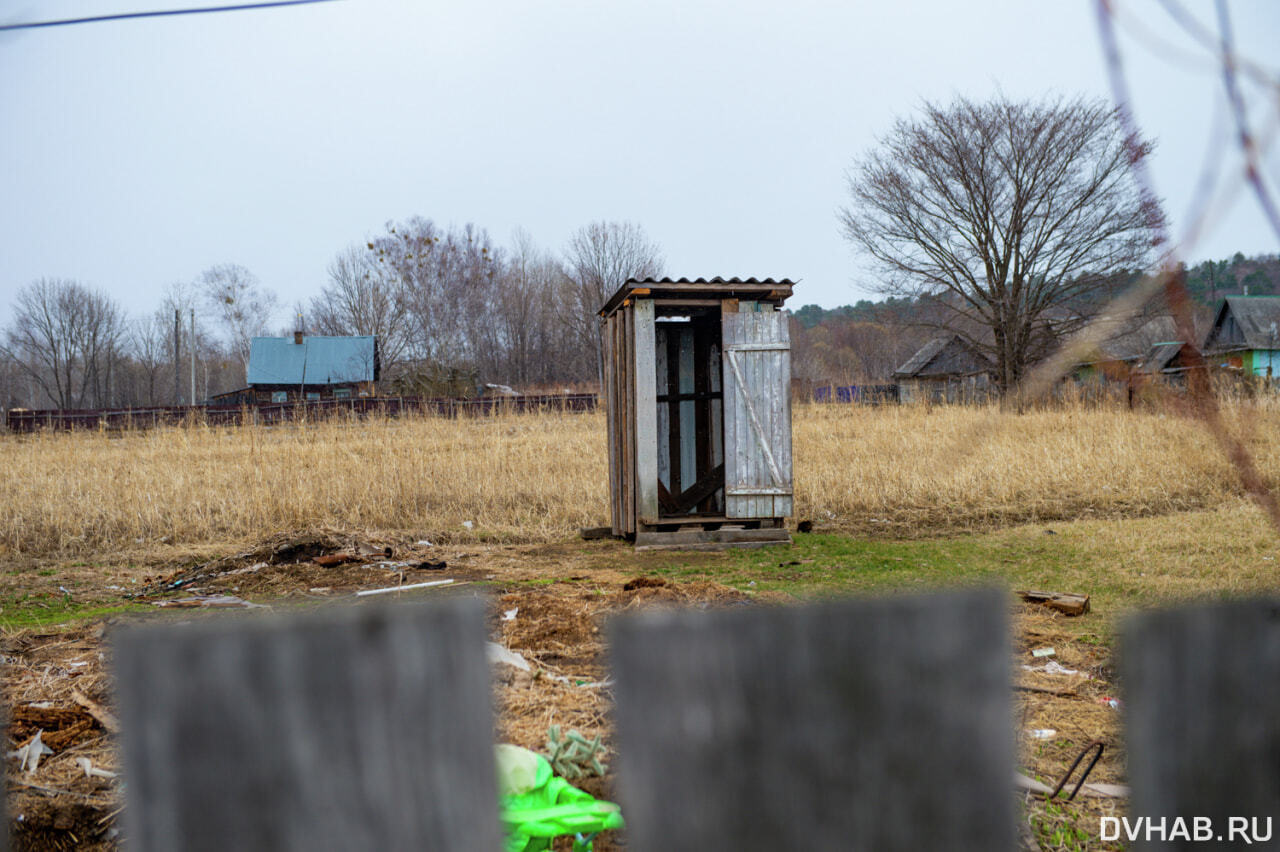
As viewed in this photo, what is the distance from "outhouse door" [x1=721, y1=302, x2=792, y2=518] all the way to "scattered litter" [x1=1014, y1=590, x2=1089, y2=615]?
11.2 feet

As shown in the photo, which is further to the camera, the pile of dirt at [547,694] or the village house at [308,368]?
the village house at [308,368]

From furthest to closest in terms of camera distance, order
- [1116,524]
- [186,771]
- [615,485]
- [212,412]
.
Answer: [212,412]
[615,485]
[1116,524]
[186,771]

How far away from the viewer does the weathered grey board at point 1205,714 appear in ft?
2.29

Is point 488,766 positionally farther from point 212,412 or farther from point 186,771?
point 212,412

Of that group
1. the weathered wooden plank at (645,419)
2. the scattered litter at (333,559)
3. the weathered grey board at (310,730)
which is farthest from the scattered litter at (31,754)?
the weathered wooden plank at (645,419)

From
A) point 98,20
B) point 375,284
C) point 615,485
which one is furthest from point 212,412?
point 375,284

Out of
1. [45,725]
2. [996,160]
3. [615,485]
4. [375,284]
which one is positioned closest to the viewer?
[45,725]

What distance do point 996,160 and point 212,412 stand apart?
21.6 meters

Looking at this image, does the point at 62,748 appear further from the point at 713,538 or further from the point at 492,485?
the point at 492,485

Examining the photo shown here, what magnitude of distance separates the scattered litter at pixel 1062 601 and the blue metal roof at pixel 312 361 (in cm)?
4572

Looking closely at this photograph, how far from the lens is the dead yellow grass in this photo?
33.0 ft

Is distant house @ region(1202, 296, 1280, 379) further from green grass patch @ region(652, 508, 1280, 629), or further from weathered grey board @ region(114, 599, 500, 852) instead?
weathered grey board @ region(114, 599, 500, 852)

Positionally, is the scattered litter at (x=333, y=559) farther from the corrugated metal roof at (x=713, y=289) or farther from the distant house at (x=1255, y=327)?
the distant house at (x=1255, y=327)

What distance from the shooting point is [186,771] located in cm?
65
